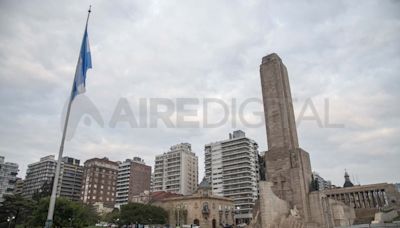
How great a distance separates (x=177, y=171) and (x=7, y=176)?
51.3 metres

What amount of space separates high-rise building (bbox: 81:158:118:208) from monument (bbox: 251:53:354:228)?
76601mm

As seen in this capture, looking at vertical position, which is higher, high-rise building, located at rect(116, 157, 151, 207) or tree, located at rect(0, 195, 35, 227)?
high-rise building, located at rect(116, 157, 151, 207)

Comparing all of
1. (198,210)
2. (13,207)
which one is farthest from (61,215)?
(198,210)

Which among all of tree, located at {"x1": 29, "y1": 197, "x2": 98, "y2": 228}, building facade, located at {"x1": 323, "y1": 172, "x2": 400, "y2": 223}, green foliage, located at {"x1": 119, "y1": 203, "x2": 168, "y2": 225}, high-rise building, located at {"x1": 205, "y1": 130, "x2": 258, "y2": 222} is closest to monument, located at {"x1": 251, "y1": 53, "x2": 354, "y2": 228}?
building facade, located at {"x1": 323, "y1": 172, "x2": 400, "y2": 223}

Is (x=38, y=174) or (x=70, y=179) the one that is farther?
(x=38, y=174)

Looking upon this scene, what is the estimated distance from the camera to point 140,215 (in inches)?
2486

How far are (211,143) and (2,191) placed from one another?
6204cm

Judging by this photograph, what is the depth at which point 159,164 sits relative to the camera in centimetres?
11694

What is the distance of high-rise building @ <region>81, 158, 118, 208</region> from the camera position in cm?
10131

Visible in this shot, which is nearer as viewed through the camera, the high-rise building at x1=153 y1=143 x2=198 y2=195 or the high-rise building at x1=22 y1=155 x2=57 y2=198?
the high-rise building at x1=153 y1=143 x2=198 y2=195

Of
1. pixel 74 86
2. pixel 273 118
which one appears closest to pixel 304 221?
pixel 273 118

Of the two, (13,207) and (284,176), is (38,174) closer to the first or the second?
(13,207)

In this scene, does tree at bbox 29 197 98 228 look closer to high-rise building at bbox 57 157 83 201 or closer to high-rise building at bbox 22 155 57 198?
high-rise building at bbox 57 157 83 201

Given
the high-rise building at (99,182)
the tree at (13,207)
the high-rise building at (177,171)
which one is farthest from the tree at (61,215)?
the high-rise building at (177,171)
